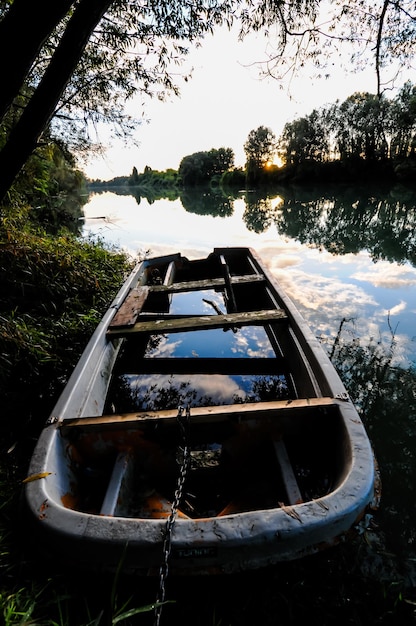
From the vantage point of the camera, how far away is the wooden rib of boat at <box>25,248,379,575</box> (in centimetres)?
109

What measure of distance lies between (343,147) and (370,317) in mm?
40265

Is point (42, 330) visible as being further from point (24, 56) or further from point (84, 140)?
point (84, 140)

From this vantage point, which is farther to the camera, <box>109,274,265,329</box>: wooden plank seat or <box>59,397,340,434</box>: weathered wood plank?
<box>109,274,265,329</box>: wooden plank seat

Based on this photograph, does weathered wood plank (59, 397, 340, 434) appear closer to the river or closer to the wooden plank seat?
the river

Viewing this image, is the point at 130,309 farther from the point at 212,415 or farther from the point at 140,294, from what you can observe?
the point at 212,415

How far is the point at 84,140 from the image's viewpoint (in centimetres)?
718

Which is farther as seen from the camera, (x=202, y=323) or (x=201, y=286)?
(x=201, y=286)

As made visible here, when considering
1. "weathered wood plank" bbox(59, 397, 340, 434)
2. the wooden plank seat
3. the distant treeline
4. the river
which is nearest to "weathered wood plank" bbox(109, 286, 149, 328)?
the wooden plank seat

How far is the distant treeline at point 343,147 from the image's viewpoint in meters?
30.5

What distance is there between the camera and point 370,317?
14.2 feet

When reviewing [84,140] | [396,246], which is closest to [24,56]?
[84,140]

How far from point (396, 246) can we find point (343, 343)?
226 inches

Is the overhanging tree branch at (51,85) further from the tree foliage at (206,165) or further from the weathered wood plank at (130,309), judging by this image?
the tree foliage at (206,165)

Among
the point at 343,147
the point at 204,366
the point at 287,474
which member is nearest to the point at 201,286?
the point at 204,366
